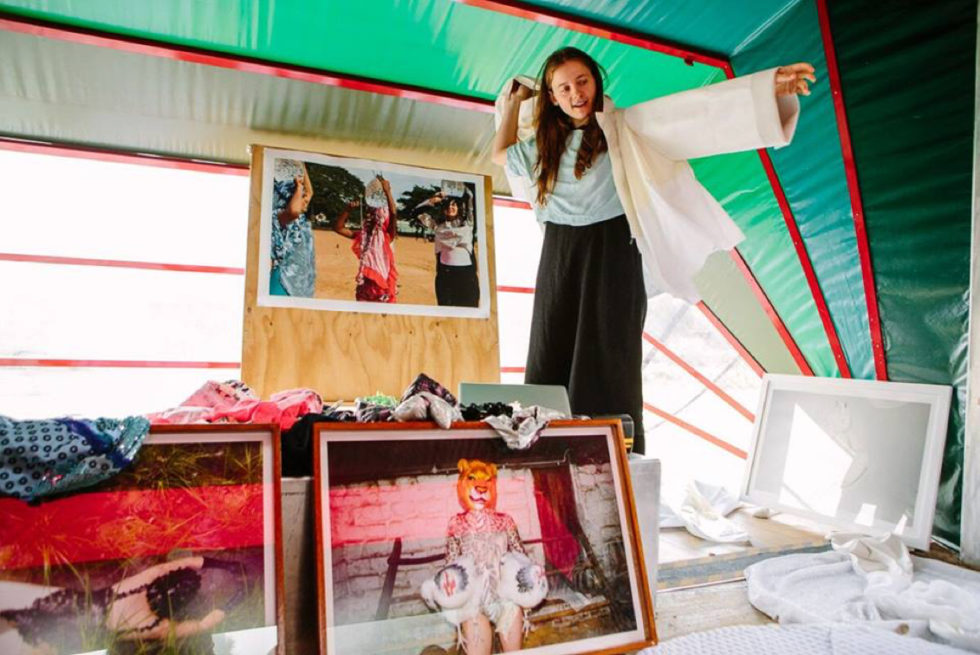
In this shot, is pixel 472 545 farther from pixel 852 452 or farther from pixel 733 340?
pixel 733 340

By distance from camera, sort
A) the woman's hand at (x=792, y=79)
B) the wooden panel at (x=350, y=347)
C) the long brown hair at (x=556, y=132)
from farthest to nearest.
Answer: the wooden panel at (x=350, y=347), the long brown hair at (x=556, y=132), the woman's hand at (x=792, y=79)

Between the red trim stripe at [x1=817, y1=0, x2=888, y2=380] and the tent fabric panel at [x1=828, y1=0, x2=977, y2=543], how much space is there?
0.09 feet

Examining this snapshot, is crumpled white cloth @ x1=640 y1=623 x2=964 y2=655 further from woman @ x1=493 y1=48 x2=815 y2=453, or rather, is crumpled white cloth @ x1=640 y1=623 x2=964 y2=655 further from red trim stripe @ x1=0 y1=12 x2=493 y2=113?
red trim stripe @ x1=0 y1=12 x2=493 y2=113

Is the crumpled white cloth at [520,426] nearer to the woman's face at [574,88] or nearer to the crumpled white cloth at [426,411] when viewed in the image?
the crumpled white cloth at [426,411]

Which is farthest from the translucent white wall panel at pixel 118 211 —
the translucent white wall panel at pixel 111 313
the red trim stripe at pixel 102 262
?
the red trim stripe at pixel 102 262

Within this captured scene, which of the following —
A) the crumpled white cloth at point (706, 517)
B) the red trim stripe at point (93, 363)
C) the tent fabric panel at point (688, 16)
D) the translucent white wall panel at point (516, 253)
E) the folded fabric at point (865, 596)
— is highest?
the translucent white wall panel at point (516, 253)

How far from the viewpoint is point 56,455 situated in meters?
1.06

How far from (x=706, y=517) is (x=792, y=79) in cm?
177

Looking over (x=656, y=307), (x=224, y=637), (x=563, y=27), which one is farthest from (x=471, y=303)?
(x=656, y=307)

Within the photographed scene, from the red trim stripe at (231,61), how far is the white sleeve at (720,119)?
1238mm

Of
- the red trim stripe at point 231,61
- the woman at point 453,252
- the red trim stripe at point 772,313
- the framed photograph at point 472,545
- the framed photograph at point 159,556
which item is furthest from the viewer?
the red trim stripe at point 772,313

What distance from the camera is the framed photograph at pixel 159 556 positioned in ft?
3.37

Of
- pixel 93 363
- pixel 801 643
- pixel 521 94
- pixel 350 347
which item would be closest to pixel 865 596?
pixel 801 643

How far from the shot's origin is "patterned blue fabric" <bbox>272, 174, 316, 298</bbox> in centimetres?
296
